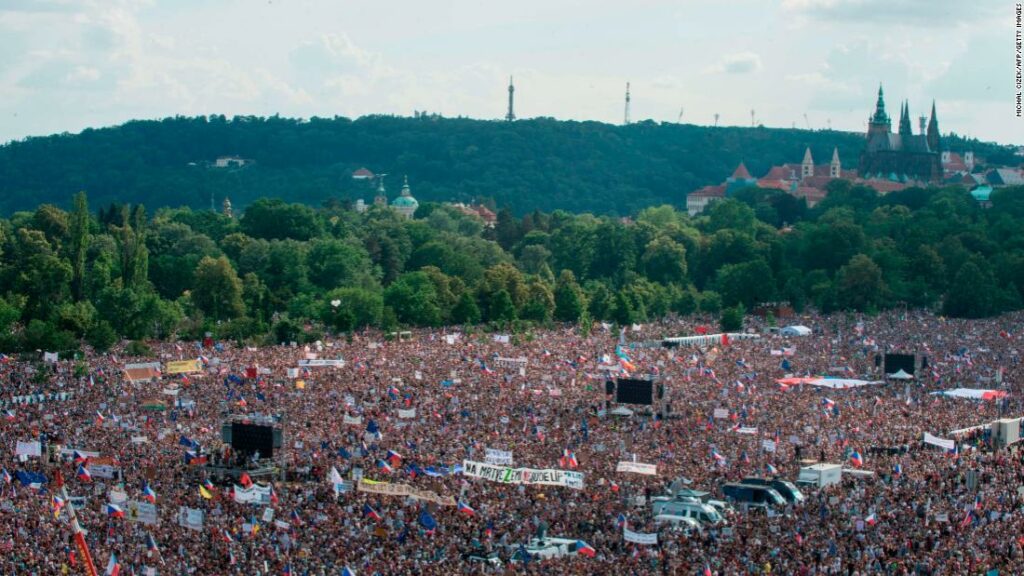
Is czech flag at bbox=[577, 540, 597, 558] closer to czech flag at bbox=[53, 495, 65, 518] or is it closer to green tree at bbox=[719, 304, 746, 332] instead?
czech flag at bbox=[53, 495, 65, 518]

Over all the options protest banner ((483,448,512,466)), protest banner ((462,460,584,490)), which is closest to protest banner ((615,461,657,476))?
protest banner ((462,460,584,490))

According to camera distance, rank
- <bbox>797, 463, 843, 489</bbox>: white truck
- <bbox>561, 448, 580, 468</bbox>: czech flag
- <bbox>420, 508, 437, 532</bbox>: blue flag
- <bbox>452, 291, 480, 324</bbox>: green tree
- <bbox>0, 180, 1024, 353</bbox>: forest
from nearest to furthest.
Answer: <bbox>420, 508, 437, 532</bbox>: blue flag → <bbox>797, 463, 843, 489</bbox>: white truck → <bbox>561, 448, 580, 468</bbox>: czech flag → <bbox>0, 180, 1024, 353</bbox>: forest → <bbox>452, 291, 480, 324</bbox>: green tree

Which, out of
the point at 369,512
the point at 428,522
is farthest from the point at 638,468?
the point at 428,522

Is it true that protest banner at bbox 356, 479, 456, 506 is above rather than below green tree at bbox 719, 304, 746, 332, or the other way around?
above

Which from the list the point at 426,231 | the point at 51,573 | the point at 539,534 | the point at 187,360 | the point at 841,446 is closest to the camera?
the point at 51,573

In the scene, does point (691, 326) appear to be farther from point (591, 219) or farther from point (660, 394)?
point (591, 219)

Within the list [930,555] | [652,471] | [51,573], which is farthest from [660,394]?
[51,573]

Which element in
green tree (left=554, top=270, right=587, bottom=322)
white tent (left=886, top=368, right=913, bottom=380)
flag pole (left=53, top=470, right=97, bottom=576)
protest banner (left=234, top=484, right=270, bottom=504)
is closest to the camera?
flag pole (left=53, top=470, right=97, bottom=576)
